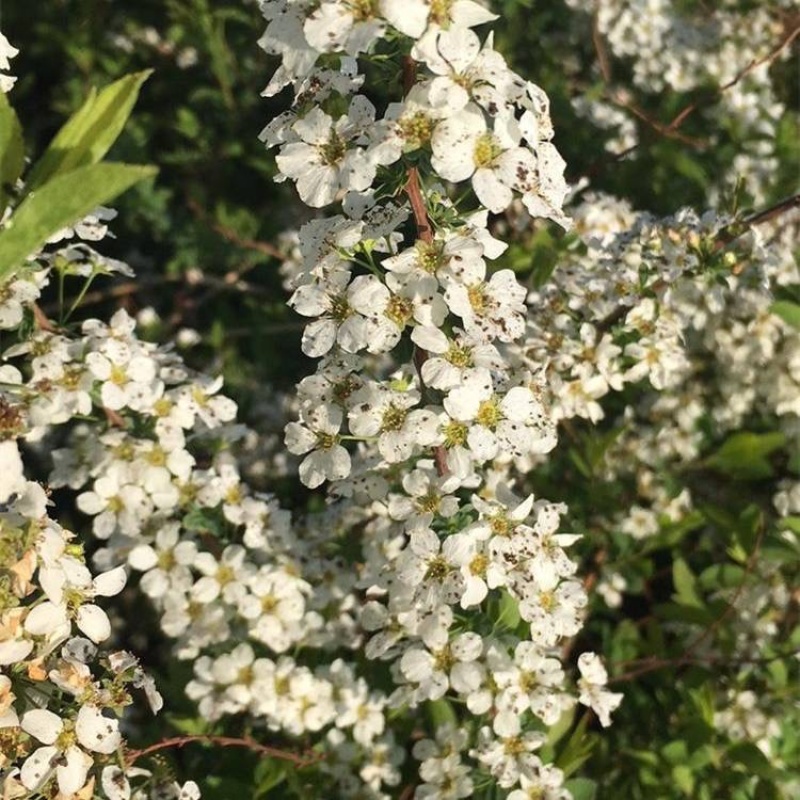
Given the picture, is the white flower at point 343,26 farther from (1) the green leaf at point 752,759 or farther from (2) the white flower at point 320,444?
(1) the green leaf at point 752,759

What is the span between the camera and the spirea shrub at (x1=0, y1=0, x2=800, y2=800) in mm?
1472

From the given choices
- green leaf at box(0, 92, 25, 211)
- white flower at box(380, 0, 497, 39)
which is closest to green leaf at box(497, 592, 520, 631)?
white flower at box(380, 0, 497, 39)

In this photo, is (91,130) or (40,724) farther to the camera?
(40,724)

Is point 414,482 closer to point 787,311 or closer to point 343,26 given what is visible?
point 343,26

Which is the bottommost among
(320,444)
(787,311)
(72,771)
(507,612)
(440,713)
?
(440,713)

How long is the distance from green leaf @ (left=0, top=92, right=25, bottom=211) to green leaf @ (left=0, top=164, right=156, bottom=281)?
0.10 metres

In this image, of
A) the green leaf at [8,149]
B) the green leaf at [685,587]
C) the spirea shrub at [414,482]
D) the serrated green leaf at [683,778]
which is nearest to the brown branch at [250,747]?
the spirea shrub at [414,482]

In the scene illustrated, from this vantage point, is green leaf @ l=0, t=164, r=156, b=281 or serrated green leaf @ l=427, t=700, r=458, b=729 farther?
serrated green leaf @ l=427, t=700, r=458, b=729

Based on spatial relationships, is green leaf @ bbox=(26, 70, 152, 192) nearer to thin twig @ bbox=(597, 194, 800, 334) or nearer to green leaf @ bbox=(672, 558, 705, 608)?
thin twig @ bbox=(597, 194, 800, 334)

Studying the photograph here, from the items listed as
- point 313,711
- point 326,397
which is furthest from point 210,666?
point 326,397

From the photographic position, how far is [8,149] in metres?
1.21

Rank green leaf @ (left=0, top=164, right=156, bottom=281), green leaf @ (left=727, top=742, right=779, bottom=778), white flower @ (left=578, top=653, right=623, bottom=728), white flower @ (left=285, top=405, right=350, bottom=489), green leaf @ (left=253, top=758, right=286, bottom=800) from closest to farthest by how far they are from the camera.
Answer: green leaf @ (left=0, top=164, right=156, bottom=281) → white flower @ (left=285, top=405, right=350, bottom=489) → white flower @ (left=578, top=653, right=623, bottom=728) → green leaf @ (left=253, top=758, right=286, bottom=800) → green leaf @ (left=727, top=742, right=779, bottom=778)

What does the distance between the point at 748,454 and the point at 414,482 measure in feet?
5.57

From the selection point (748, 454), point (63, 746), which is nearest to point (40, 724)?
point (63, 746)
